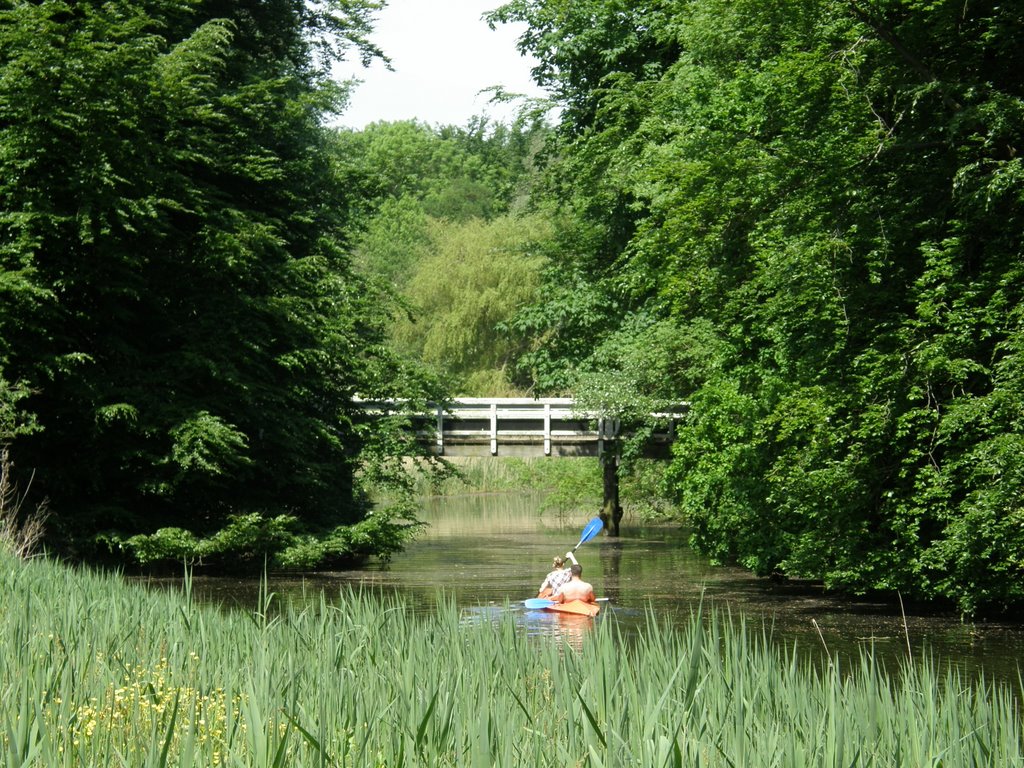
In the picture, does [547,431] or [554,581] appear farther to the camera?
[547,431]

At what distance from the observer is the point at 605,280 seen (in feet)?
102

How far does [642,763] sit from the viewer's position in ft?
12.8

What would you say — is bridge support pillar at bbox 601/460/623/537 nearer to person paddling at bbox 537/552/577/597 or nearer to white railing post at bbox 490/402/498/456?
white railing post at bbox 490/402/498/456

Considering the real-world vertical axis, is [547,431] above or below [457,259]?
below

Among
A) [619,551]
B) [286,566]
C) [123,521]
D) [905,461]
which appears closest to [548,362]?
[619,551]

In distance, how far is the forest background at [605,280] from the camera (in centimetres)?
1558

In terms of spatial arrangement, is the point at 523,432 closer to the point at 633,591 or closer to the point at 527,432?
the point at 527,432

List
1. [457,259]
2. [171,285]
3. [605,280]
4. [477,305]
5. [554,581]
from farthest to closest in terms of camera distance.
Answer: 1. [457,259]
2. [477,305]
3. [605,280]
4. [171,285]
5. [554,581]

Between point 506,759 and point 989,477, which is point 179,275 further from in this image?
point 506,759

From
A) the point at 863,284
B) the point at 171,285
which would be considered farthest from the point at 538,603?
the point at 171,285

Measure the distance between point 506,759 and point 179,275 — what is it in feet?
70.0

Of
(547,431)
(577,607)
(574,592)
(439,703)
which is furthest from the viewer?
(547,431)

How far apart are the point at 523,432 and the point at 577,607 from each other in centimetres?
1474

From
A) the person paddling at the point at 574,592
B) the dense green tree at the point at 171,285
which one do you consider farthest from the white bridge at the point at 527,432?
the person paddling at the point at 574,592
